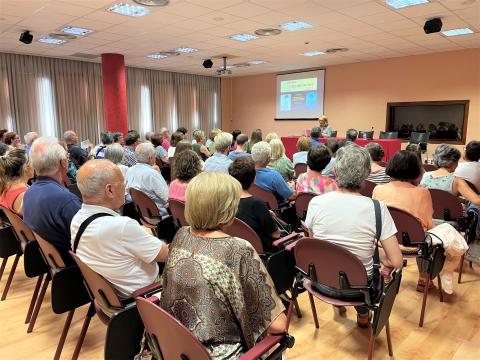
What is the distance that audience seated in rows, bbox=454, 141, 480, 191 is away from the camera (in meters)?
3.40

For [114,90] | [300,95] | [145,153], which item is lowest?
[145,153]

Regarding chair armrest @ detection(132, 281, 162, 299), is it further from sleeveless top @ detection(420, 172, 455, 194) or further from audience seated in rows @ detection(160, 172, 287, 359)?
sleeveless top @ detection(420, 172, 455, 194)

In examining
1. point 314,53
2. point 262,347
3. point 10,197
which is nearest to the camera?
point 262,347

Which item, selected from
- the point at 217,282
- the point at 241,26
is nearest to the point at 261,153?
the point at 217,282

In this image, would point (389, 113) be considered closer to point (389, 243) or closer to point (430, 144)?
point (430, 144)

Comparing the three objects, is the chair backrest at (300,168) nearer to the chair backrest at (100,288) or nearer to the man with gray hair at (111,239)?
the man with gray hair at (111,239)

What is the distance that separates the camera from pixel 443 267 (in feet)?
9.65

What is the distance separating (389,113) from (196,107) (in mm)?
7128

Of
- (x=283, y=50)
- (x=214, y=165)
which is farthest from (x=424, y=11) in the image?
(x=214, y=165)

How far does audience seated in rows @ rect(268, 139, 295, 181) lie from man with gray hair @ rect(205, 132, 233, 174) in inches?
22.0

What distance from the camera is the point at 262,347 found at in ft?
4.28

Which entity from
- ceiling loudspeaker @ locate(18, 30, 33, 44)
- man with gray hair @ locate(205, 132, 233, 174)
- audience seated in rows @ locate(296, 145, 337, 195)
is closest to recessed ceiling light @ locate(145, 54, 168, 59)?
ceiling loudspeaker @ locate(18, 30, 33, 44)

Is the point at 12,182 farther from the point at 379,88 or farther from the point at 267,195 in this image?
the point at 379,88

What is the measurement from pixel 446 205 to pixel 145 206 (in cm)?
286
